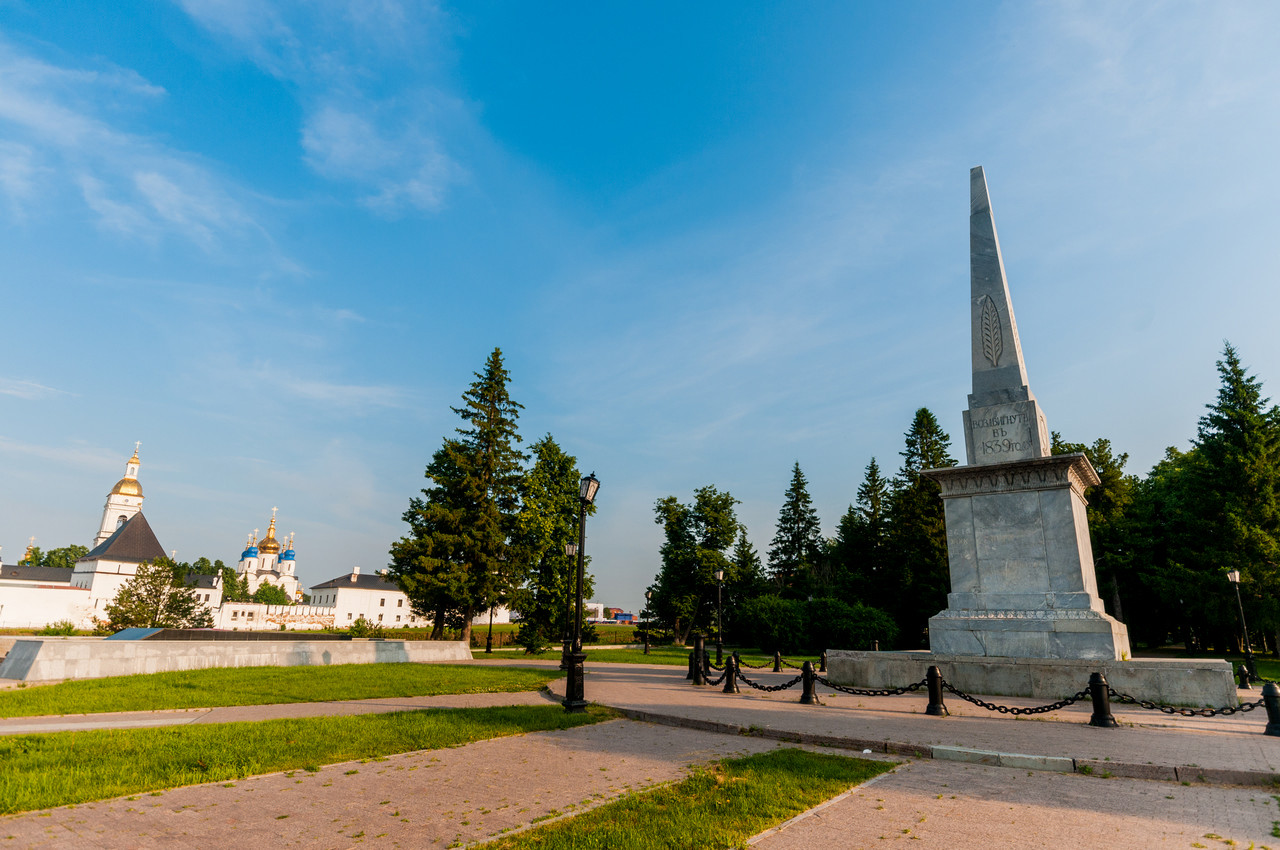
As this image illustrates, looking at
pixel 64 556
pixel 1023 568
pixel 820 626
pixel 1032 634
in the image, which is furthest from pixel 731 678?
pixel 64 556

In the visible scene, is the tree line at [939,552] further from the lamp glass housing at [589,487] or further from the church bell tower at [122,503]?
the church bell tower at [122,503]

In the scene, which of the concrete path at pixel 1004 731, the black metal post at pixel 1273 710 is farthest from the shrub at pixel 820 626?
the black metal post at pixel 1273 710

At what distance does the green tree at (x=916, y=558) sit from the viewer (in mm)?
47969

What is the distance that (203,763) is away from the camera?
7246 millimetres

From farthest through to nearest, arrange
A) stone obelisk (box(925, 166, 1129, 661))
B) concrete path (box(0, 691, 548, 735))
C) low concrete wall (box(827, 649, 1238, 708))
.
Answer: stone obelisk (box(925, 166, 1129, 661))
low concrete wall (box(827, 649, 1238, 708))
concrete path (box(0, 691, 548, 735))

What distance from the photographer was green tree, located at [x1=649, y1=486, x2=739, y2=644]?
51688 millimetres

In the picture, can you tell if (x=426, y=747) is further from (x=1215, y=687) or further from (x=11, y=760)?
(x=1215, y=687)

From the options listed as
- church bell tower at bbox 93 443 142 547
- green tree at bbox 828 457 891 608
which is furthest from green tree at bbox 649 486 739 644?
church bell tower at bbox 93 443 142 547

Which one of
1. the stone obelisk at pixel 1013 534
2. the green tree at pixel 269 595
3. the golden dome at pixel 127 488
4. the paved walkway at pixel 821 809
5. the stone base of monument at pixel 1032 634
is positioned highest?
the golden dome at pixel 127 488

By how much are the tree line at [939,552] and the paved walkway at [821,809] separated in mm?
24842

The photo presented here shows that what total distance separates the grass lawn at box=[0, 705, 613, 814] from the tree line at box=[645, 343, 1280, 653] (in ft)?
88.6

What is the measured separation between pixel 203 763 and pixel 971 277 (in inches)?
750

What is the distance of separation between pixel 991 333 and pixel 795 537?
55.4m

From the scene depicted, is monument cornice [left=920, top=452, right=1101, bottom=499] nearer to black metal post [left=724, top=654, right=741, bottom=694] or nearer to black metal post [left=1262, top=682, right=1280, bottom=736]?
black metal post [left=1262, top=682, right=1280, bottom=736]
